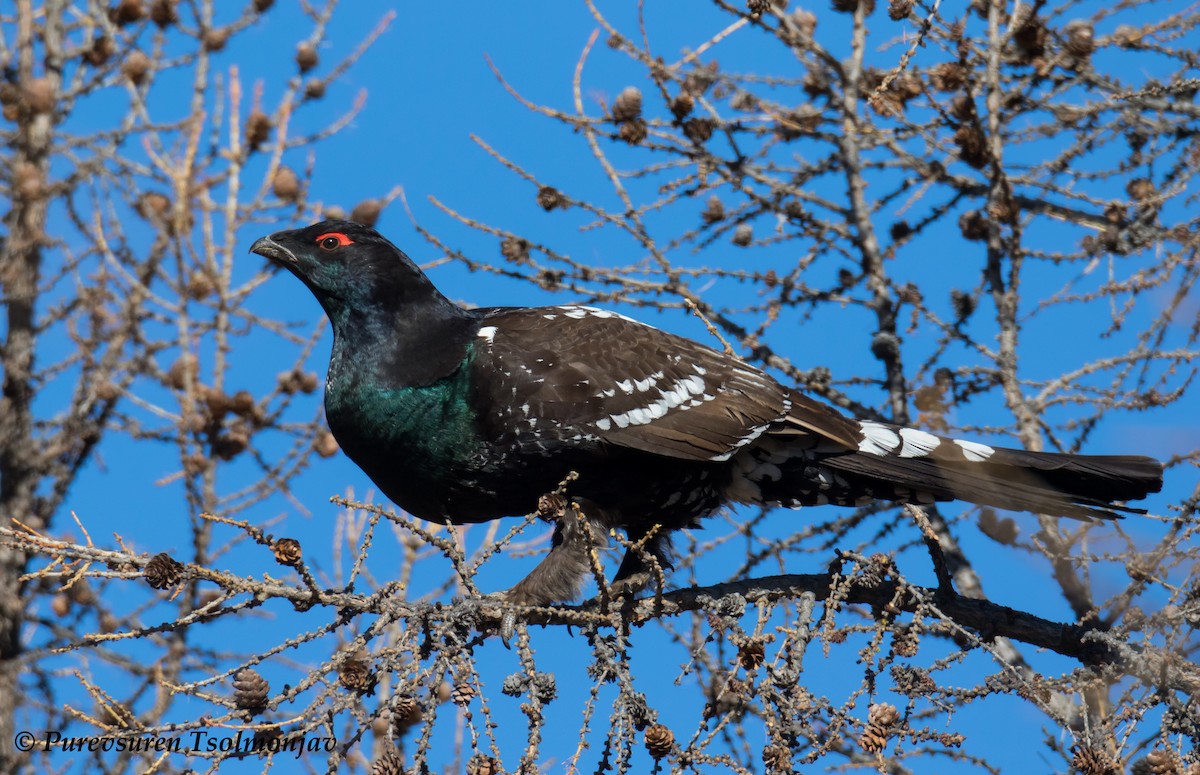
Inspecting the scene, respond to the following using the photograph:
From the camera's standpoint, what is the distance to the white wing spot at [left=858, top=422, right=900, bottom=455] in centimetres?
457

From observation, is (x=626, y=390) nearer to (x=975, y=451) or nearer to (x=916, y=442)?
(x=916, y=442)

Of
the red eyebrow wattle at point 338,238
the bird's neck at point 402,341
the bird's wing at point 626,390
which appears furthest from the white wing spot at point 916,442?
the red eyebrow wattle at point 338,238

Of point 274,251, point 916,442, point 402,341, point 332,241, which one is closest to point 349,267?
point 332,241

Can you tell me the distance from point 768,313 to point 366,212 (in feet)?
9.24

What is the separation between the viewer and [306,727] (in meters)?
3.21

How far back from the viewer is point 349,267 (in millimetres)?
4852

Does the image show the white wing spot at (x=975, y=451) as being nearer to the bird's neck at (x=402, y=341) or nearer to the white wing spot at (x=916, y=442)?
the white wing spot at (x=916, y=442)

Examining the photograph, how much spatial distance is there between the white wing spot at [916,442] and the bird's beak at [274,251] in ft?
7.58

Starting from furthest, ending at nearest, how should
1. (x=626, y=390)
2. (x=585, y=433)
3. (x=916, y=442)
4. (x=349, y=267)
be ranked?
(x=349, y=267), (x=916, y=442), (x=626, y=390), (x=585, y=433)

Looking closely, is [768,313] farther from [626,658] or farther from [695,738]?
[695,738]

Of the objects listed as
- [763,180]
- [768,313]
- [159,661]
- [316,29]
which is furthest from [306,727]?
[316,29]

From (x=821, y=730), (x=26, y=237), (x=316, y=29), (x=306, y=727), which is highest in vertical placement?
(x=316, y=29)

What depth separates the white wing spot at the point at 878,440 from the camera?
4574 millimetres

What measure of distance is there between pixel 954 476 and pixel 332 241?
2389 mm
